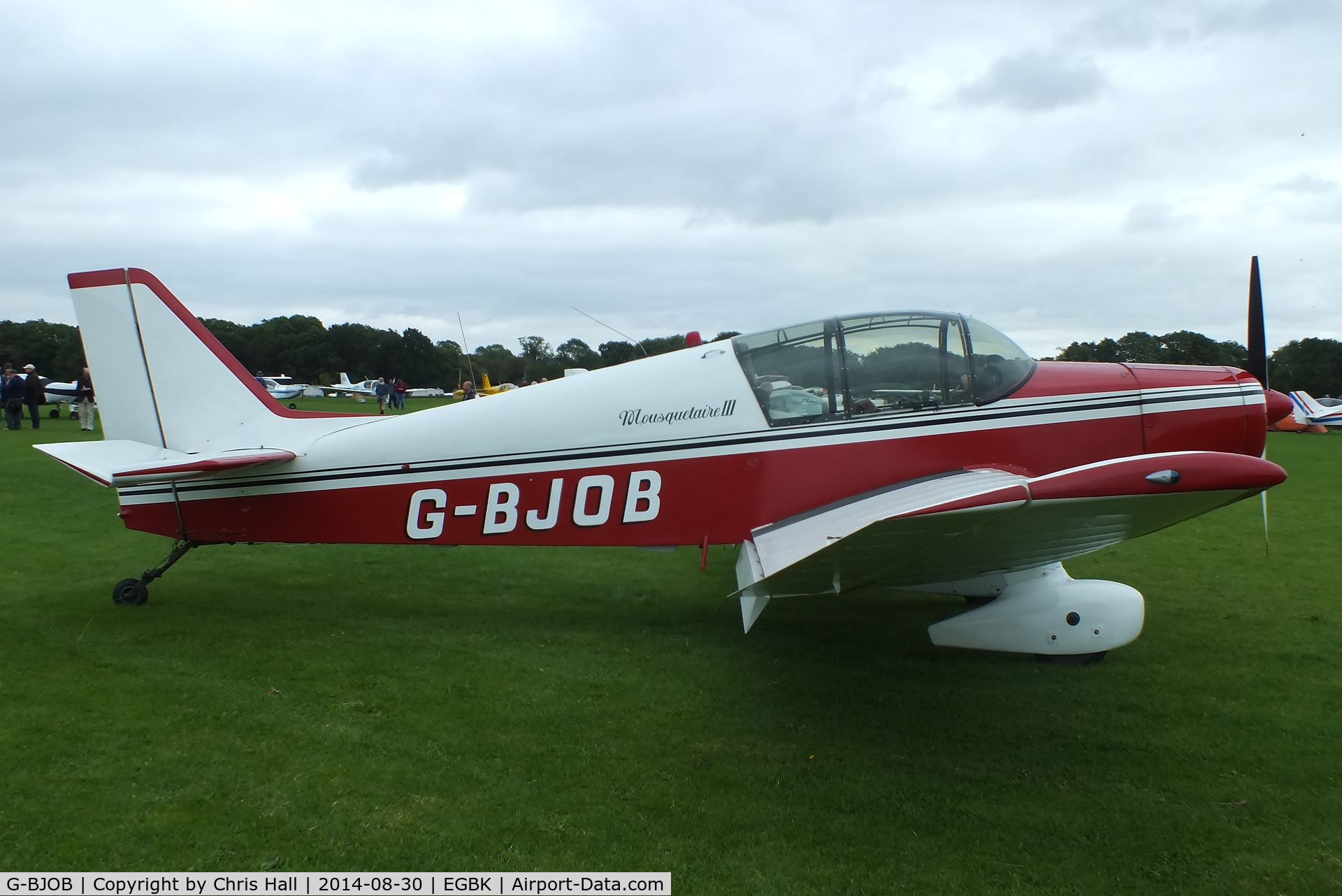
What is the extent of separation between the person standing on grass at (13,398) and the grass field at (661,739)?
48.3ft

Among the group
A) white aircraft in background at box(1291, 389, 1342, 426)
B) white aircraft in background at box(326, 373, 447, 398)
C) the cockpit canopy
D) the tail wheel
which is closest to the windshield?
the cockpit canopy

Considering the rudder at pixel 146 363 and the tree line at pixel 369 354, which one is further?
the tree line at pixel 369 354

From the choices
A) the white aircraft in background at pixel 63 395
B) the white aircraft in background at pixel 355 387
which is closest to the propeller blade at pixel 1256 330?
the white aircraft in background at pixel 63 395

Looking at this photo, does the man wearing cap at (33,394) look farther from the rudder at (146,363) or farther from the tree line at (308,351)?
the tree line at (308,351)

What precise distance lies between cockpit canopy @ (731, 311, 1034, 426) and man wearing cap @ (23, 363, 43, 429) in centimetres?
1983

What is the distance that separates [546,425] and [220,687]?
2420 millimetres

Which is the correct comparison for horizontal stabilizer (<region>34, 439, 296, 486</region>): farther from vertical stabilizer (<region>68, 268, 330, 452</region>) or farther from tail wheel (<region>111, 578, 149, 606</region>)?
tail wheel (<region>111, 578, 149, 606</region>)

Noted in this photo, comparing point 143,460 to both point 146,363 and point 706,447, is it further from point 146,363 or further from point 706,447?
point 706,447

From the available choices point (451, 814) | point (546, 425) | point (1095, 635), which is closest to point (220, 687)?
point (451, 814)

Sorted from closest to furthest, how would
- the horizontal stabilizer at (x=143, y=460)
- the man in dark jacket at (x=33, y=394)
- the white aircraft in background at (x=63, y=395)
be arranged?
the horizontal stabilizer at (x=143, y=460) → the man in dark jacket at (x=33, y=394) → the white aircraft in background at (x=63, y=395)

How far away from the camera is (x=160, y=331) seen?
225 inches

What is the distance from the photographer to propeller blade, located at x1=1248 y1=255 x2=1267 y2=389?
17.9ft

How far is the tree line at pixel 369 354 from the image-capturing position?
4025cm

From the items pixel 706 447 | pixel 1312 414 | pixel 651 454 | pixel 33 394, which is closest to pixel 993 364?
pixel 706 447
